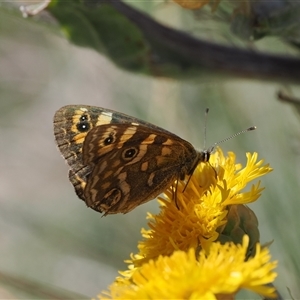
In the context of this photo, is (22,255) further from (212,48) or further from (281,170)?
(212,48)

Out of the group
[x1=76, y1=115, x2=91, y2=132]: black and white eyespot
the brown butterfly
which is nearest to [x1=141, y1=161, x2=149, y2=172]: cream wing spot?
the brown butterfly

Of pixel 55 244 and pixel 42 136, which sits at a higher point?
pixel 55 244

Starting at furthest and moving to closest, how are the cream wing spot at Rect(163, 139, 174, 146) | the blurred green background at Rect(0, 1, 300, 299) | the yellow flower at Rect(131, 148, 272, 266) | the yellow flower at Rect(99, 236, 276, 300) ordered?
the blurred green background at Rect(0, 1, 300, 299) → the cream wing spot at Rect(163, 139, 174, 146) → the yellow flower at Rect(131, 148, 272, 266) → the yellow flower at Rect(99, 236, 276, 300)

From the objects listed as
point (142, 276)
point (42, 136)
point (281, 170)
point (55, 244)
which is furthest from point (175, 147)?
point (42, 136)

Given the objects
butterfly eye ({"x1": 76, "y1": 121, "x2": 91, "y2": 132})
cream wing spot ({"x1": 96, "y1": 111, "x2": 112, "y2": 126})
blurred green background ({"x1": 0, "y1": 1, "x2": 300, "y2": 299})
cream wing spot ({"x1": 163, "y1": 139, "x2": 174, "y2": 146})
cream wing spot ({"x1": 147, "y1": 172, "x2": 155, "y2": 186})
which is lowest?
blurred green background ({"x1": 0, "y1": 1, "x2": 300, "y2": 299})

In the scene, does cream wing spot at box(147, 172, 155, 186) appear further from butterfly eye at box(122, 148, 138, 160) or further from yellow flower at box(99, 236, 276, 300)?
yellow flower at box(99, 236, 276, 300)

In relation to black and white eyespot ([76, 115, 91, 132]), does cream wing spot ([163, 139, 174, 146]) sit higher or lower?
higher

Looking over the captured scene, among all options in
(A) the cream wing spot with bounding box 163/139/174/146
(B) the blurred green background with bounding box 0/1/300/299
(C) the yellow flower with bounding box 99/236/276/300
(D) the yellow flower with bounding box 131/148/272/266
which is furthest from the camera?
(B) the blurred green background with bounding box 0/1/300/299
